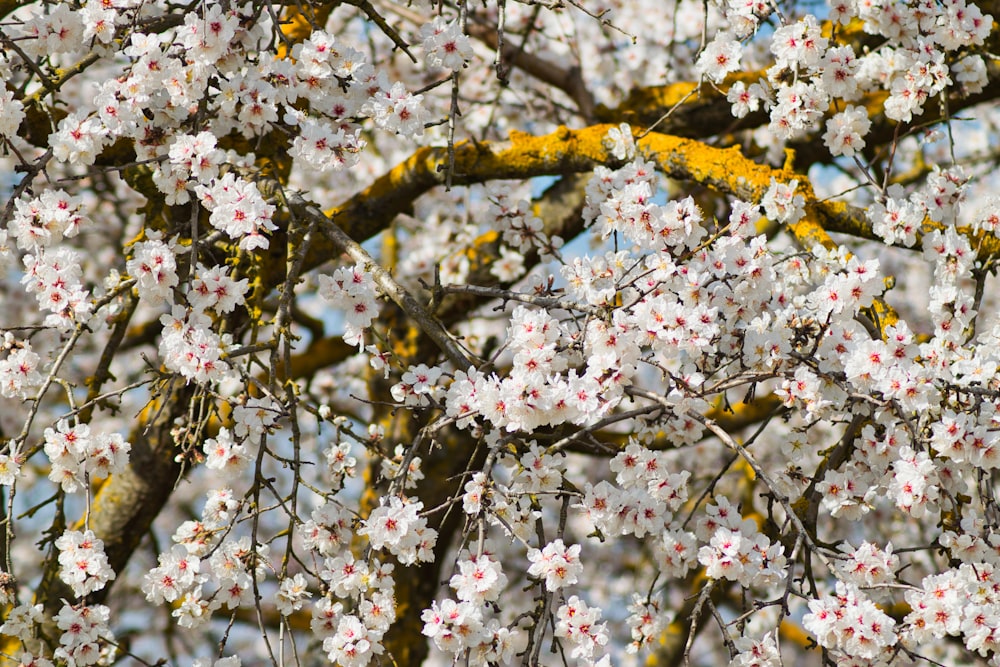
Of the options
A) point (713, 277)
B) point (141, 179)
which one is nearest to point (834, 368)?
point (713, 277)

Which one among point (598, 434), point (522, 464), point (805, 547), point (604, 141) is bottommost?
point (598, 434)

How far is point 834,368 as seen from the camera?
2.71m

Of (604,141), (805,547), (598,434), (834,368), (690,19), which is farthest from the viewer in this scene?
(690,19)

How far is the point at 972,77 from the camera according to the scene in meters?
3.58

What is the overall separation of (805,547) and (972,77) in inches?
83.0

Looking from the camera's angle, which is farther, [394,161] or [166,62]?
[394,161]

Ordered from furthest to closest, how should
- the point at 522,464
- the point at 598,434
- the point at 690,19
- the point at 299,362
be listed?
the point at 690,19 < the point at 299,362 < the point at 598,434 < the point at 522,464

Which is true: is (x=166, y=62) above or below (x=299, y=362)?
above

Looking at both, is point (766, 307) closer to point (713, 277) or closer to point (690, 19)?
point (713, 277)

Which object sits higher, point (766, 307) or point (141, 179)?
point (141, 179)

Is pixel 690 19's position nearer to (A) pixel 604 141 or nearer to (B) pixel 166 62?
(A) pixel 604 141

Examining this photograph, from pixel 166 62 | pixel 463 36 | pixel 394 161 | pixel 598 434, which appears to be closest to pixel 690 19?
pixel 394 161

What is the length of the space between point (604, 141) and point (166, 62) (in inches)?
66.7

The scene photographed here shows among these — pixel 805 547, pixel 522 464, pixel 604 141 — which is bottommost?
pixel 805 547
